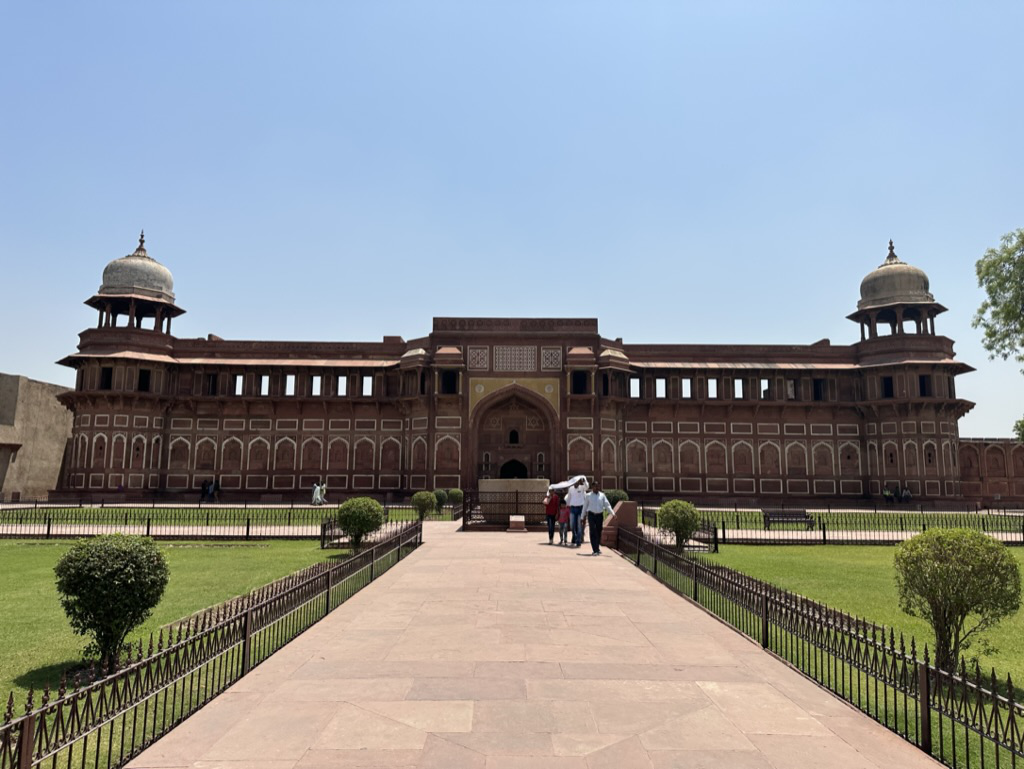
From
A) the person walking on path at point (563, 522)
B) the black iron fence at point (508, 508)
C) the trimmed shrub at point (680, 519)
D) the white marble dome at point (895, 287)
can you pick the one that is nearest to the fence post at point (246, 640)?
the person walking on path at point (563, 522)

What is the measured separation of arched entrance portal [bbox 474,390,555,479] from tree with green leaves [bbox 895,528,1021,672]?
26.9 metres

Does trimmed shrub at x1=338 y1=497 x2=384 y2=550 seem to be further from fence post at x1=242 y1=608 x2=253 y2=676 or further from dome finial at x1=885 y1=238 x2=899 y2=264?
dome finial at x1=885 y1=238 x2=899 y2=264

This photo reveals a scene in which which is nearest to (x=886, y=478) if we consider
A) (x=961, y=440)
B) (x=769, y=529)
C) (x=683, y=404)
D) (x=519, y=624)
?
(x=961, y=440)

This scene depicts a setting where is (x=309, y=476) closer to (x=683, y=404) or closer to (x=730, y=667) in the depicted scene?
(x=683, y=404)

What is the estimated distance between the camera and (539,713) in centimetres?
460

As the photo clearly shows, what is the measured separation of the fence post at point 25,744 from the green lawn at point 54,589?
101 inches

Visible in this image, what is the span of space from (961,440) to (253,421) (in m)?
38.5

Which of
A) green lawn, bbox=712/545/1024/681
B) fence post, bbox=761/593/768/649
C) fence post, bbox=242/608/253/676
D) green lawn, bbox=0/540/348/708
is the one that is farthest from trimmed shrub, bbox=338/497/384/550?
fence post, bbox=761/593/768/649

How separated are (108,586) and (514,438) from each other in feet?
92.4

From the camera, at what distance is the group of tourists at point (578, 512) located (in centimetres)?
1386

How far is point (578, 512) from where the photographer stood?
1519 centimetres

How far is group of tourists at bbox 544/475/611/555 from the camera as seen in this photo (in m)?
13.9

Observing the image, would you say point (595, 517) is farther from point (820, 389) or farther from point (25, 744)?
point (820, 389)

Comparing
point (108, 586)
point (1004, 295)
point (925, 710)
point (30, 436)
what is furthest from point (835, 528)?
point (30, 436)
